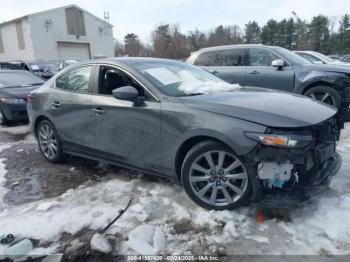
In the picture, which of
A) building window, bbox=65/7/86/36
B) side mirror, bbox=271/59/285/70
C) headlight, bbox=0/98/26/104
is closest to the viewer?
side mirror, bbox=271/59/285/70

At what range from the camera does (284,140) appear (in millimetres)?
2709

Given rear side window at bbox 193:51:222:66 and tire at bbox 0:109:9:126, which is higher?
rear side window at bbox 193:51:222:66

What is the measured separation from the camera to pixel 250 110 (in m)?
2.93

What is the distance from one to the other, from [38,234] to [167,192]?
1.40 meters

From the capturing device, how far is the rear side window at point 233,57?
7887mm

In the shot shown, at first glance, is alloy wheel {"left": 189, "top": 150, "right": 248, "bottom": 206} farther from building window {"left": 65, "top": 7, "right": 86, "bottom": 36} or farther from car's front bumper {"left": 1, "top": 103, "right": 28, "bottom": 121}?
building window {"left": 65, "top": 7, "right": 86, "bottom": 36}

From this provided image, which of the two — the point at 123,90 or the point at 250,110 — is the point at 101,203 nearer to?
the point at 123,90

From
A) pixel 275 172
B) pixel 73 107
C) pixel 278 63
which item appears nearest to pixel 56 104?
pixel 73 107

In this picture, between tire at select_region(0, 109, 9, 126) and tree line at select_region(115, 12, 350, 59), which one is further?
tree line at select_region(115, 12, 350, 59)

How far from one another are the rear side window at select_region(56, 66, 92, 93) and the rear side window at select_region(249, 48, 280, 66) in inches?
182

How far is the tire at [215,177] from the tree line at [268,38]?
169ft

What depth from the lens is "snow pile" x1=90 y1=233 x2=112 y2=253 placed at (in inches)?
105

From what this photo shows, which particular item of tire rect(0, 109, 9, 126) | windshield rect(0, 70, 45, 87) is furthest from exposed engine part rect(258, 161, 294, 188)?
windshield rect(0, 70, 45, 87)

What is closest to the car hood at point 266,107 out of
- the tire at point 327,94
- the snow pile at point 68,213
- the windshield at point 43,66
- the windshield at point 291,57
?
the snow pile at point 68,213
